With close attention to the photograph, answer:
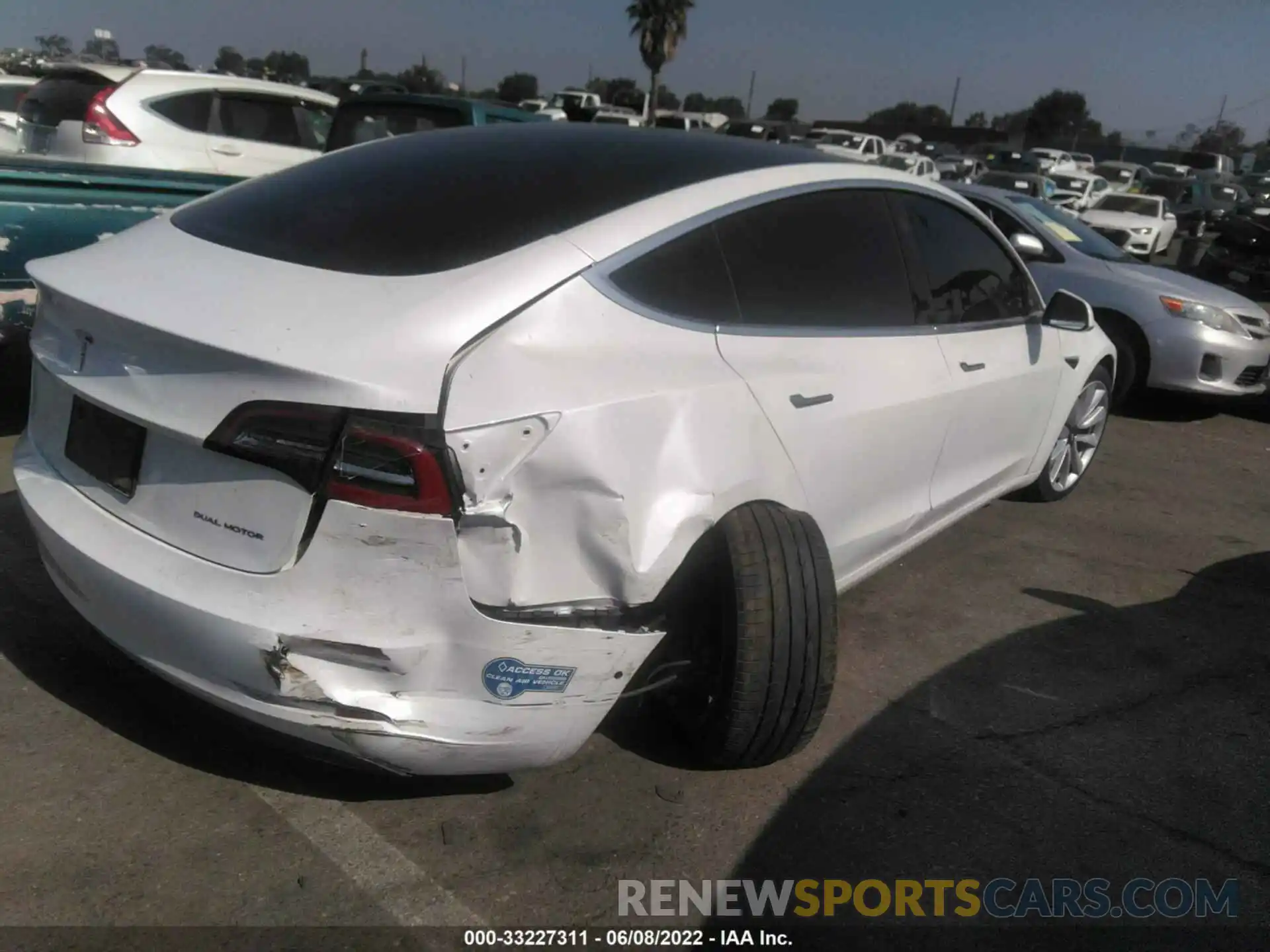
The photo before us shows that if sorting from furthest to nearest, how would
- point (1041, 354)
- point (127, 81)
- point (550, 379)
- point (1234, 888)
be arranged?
point (127, 81)
point (1041, 354)
point (1234, 888)
point (550, 379)

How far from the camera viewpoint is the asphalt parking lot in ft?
7.95

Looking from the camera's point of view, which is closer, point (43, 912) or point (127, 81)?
point (43, 912)

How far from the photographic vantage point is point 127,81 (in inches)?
300

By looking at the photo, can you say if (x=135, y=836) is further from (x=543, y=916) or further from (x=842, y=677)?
(x=842, y=677)

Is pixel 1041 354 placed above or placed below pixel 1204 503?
above

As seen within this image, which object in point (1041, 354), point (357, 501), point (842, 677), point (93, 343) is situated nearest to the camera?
point (357, 501)

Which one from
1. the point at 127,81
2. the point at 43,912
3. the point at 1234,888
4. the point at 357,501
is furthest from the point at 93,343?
the point at 127,81

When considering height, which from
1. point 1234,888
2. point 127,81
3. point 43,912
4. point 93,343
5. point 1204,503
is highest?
point 127,81

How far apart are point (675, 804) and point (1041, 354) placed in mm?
2583

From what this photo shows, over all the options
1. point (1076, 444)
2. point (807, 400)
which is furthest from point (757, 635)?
point (1076, 444)

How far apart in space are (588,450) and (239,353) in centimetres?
73

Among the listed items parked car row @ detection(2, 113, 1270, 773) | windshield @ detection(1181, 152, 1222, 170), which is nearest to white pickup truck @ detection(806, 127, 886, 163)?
windshield @ detection(1181, 152, 1222, 170)

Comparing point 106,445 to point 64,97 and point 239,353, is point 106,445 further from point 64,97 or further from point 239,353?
point 64,97

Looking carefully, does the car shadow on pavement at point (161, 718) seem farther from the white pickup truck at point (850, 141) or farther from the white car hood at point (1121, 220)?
the white pickup truck at point (850, 141)
